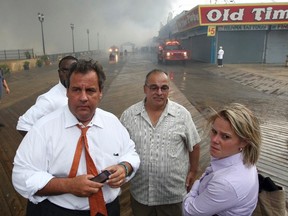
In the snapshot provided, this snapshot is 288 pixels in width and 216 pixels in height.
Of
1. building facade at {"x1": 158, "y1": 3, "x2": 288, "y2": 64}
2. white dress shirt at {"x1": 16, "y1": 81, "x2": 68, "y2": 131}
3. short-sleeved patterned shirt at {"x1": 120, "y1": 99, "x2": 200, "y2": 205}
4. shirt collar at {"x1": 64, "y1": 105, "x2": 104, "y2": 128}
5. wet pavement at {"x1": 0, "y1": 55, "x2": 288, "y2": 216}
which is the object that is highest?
building facade at {"x1": 158, "y1": 3, "x2": 288, "y2": 64}

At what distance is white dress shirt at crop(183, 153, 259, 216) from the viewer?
157 cm

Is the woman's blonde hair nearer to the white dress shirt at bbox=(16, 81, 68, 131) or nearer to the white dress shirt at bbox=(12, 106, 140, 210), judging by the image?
the white dress shirt at bbox=(12, 106, 140, 210)

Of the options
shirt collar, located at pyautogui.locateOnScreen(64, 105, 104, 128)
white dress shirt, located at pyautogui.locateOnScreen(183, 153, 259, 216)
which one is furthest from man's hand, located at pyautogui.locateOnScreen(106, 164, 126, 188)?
white dress shirt, located at pyautogui.locateOnScreen(183, 153, 259, 216)

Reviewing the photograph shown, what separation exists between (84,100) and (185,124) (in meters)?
1.17

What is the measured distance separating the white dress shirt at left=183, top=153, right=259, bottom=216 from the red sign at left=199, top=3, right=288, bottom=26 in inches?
863

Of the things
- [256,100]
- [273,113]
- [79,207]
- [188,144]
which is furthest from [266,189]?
[256,100]

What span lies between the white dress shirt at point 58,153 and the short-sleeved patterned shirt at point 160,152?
635mm

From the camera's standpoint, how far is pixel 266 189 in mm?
1640

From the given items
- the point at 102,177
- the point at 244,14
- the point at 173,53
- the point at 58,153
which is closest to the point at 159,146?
the point at 102,177

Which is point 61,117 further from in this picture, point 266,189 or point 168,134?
point 266,189

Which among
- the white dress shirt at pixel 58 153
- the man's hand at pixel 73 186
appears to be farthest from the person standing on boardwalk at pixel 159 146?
the man's hand at pixel 73 186

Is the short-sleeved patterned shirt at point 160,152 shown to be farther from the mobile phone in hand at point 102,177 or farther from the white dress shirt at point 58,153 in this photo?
the mobile phone in hand at point 102,177

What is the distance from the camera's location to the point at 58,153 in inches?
63.4

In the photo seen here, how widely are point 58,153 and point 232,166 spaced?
111 centimetres
